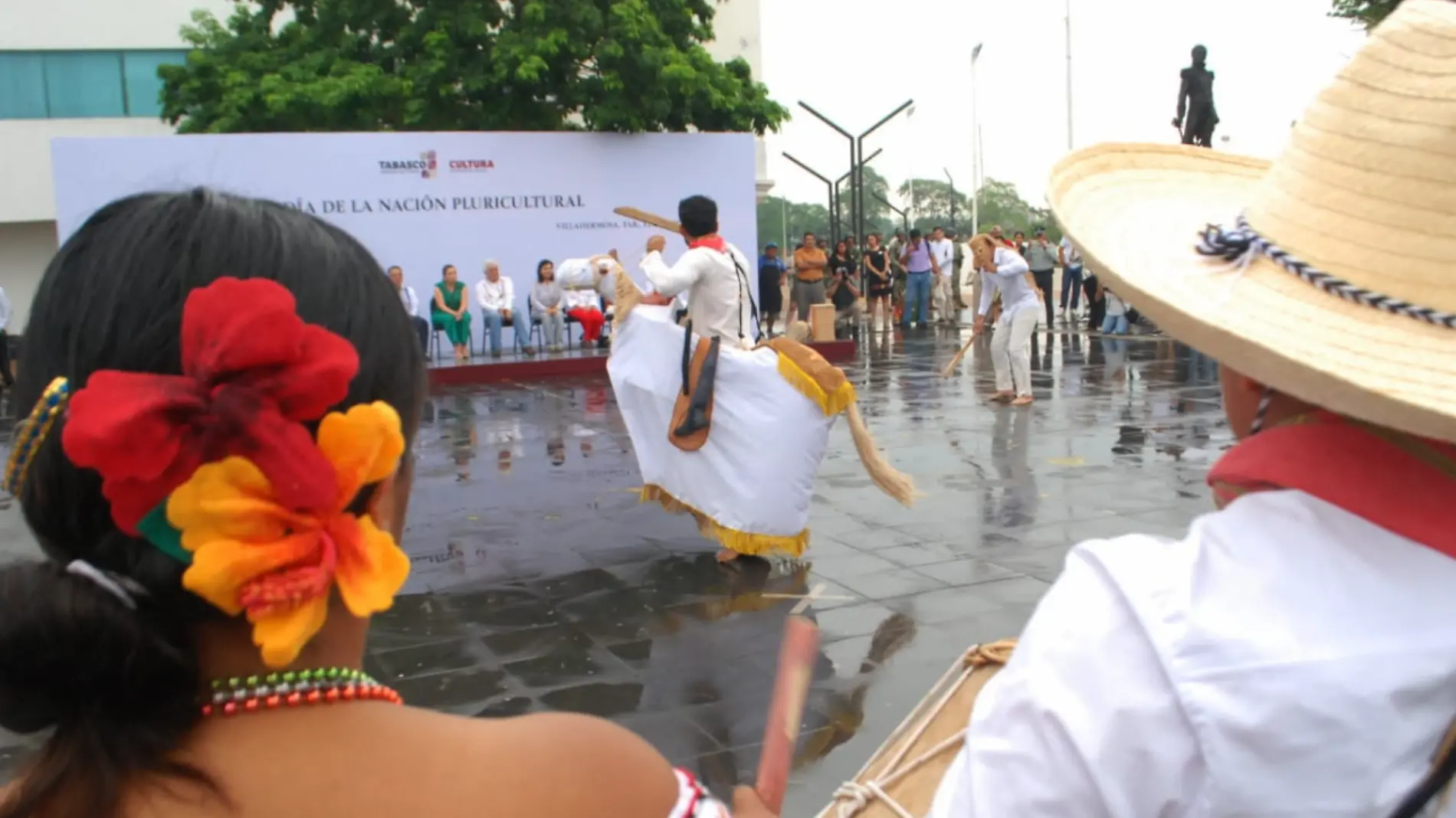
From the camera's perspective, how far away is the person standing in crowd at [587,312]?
57.8 ft

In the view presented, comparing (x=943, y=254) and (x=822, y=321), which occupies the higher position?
(x=943, y=254)

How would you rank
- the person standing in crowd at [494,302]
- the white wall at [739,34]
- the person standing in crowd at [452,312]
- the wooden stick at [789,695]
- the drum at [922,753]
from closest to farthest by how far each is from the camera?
the wooden stick at [789,695] → the drum at [922,753] → the person standing in crowd at [452,312] → the person standing in crowd at [494,302] → the white wall at [739,34]

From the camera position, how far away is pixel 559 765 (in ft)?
3.46

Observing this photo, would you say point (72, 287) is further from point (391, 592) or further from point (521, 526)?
point (521, 526)

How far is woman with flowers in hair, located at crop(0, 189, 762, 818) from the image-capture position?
95cm

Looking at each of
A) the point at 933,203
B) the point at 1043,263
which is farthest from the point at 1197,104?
the point at 933,203

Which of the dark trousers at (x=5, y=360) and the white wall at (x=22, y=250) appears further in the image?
the white wall at (x=22, y=250)

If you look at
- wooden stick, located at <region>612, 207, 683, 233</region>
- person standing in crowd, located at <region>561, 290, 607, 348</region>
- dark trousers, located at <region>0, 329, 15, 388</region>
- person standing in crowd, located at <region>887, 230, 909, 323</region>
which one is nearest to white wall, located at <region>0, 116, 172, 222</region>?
dark trousers, located at <region>0, 329, 15, 388</region>

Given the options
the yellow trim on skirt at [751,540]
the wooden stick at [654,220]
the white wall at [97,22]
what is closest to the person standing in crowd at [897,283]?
the white wall at [97,22]

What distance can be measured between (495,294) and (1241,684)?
16.4m

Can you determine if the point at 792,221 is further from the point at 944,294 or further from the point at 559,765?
the point at 559,765

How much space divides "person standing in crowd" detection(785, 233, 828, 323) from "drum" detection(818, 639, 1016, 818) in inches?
686

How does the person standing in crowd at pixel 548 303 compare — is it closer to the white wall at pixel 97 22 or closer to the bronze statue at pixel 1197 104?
the bronze statue at pixel 1197 104

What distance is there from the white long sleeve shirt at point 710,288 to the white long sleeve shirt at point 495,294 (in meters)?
11.3
